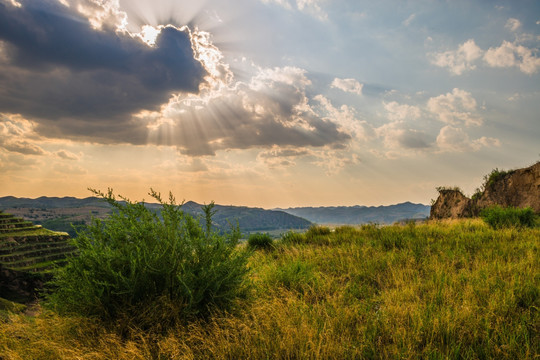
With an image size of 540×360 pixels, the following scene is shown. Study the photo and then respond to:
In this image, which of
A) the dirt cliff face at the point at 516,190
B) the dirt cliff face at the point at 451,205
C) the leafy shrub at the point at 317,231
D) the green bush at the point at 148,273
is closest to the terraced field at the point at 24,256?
the leafy shrub at the point at 317,231

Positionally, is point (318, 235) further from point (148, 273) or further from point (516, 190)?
point (516, 190)

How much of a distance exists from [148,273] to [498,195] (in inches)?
940

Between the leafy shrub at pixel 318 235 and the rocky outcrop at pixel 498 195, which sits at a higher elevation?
the rocky outcrop at pixel 498 195

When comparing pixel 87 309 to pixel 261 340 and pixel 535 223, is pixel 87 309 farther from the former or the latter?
pixel 535 223

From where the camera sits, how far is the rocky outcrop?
18297 millimetres

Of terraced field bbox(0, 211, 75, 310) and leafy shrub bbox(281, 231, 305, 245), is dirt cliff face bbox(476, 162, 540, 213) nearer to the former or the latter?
leafy shrub bbox(281, 231, 305, 245)

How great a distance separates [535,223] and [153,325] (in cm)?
1642

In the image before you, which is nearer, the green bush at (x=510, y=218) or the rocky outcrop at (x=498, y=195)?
the green bush at (x=510, y=218)

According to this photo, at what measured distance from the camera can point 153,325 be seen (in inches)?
159

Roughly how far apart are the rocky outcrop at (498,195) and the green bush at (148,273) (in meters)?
21.1

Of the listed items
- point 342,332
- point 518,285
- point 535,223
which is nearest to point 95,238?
point 342,332

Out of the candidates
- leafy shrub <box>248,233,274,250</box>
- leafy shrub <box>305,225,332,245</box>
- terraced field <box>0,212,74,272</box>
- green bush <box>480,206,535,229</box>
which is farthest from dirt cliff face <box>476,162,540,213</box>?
terraced field <box>0,212,74,272</box>

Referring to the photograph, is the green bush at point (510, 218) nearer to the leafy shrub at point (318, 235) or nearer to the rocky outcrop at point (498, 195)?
the rocky outcrop at point (498, 195)

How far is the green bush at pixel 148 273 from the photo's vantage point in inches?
159
